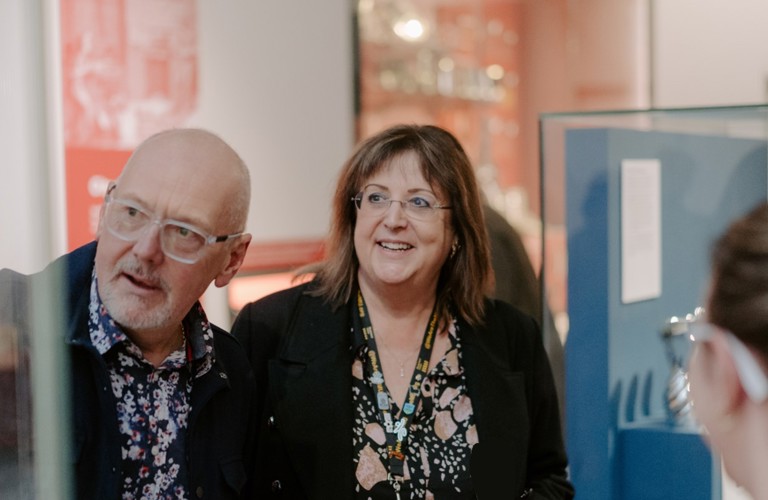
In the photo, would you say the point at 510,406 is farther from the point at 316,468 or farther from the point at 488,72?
the point at 488,72

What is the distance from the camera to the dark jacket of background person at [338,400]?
2.09 m

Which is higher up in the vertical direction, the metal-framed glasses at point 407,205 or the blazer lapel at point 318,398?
the metal-framed glasses at point 407,205

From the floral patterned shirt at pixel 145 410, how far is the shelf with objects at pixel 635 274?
1.40 metres

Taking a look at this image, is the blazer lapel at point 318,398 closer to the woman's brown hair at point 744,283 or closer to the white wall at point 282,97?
the woman's brown hair at point 744,283

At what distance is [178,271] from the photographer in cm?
163

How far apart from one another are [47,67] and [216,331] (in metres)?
1.05

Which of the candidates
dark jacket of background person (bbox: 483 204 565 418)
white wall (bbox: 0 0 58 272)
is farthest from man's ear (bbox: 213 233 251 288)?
dark jacket of background person (bbox: 483 204 565 418)

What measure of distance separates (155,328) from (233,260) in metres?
0.24

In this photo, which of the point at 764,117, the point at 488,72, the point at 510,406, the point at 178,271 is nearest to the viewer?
the point at 178,271

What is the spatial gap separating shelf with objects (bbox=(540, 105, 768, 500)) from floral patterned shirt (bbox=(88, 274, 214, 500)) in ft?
4.58

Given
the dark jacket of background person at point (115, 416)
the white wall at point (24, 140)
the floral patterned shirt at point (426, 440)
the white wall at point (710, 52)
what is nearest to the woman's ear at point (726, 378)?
the white wall at point (24, 140)

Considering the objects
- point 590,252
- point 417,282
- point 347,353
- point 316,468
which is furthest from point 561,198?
point 316,468

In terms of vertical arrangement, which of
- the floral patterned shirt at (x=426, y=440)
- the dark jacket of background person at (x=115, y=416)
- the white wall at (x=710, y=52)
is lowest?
the floral patterned shirt at (x=426, y=440)

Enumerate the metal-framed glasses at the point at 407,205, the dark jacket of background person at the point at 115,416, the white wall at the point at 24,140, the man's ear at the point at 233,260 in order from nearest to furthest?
1. the white wall at the point at 24,140
2. the dark jacket of background person at the point at 115,416
3. the man's ear at the point at 233,260
4. the metal-framed glasses at the point at 407,205
